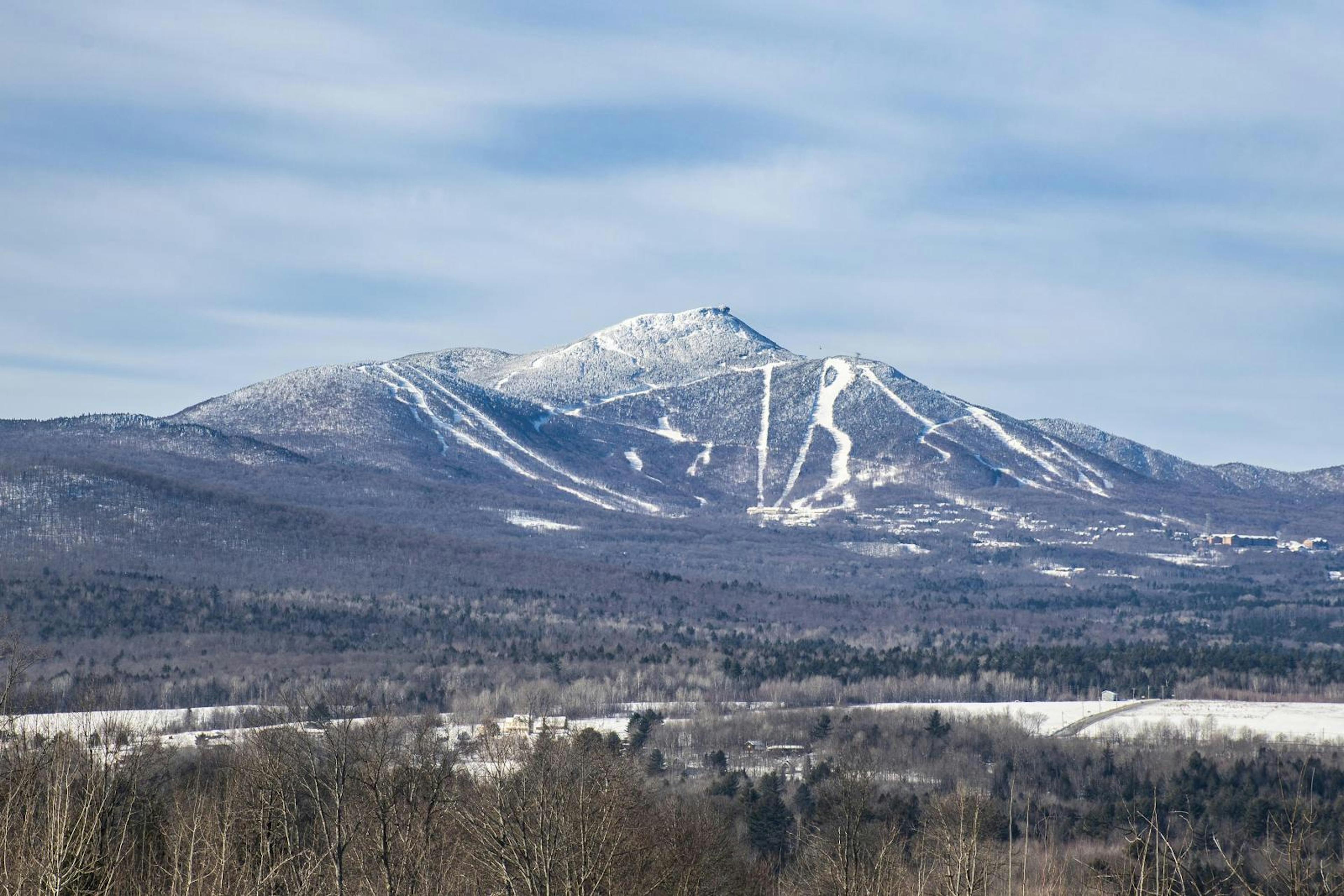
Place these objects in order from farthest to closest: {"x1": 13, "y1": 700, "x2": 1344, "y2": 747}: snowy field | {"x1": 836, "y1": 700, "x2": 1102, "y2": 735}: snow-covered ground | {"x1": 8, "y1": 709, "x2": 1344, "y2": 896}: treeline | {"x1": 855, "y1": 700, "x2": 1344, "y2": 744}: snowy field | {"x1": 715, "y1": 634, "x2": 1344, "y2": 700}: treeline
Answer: {"x1": 715, "y1": 634, "x2": 1344, "y2": 700}: treeline
{"x1": 836, "y1": 700, "x2": 1102, "y2": 735}: snow-covered ground
{"x1": 855, "y1": 700, "x2": 1344, "y2": 744}: snowy field
{"x1": 13, "y1": 700, "x2": 1344, "y2": 747}: snowy field
{"x1": 8, "y1": 709, "x2": 1344, "y2": 896}: treeline

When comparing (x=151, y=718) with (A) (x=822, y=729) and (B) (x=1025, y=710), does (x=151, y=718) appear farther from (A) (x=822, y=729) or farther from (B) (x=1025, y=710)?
(B) (x=1025, y=710)

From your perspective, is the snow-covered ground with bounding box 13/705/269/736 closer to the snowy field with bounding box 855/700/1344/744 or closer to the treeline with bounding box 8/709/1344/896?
the treeline with bounding box 8/709/1344/896

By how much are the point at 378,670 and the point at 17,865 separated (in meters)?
138

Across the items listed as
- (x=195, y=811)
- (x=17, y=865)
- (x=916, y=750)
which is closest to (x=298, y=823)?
(x=195, y=811)

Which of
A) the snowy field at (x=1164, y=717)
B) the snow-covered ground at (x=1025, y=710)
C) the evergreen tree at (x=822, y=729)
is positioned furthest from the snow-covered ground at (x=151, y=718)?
the snowy field at (x=1164, y=717)

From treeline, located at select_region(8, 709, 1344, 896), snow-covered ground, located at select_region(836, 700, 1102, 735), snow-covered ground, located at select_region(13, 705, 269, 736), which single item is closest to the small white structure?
treeline, located at select_region(8, 709, 1344, 896)

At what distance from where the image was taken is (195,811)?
42688mm

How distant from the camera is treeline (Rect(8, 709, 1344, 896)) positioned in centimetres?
3666

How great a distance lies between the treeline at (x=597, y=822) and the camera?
36656 mm

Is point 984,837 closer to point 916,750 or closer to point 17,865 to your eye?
point 17,865

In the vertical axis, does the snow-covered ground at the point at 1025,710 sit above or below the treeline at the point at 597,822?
below

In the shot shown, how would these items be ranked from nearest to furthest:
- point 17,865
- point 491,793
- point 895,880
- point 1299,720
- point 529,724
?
point 17,865 < point 491,793 < point 895,880 < point 529,724 < point 1299,720

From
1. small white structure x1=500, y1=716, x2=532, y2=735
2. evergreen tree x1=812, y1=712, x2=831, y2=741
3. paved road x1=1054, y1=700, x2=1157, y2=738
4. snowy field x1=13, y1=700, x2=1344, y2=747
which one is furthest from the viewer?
paved road x1=1054, y1=700, x2=1157, y2=738

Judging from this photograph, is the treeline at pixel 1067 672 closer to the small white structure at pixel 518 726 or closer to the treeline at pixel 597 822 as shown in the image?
the small white structure at pixel 518 726
